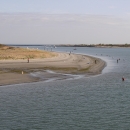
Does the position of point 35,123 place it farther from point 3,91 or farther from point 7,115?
point 3,91

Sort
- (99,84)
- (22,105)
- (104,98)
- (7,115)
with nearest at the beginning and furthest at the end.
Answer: (7,115) < (22,105) < (104,98) < (99,84)

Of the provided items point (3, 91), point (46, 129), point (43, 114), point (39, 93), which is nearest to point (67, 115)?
point (43, 114)

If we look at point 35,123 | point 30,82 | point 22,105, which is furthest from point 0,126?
point 30,82

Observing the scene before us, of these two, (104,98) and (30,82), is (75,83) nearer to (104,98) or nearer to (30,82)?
(30,82)

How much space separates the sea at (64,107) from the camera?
2289cm

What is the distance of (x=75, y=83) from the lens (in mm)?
43469

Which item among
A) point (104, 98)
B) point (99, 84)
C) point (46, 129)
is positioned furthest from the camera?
point (99, 84)

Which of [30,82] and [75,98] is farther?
[30,82]

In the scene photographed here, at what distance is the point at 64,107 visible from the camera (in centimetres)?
2812

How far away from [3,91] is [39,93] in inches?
174

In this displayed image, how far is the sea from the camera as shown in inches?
901

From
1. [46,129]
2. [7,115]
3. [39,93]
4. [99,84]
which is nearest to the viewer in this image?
[46,129]

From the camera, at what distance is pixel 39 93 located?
35219 millimetres

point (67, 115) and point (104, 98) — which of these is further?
point (104, 98)
